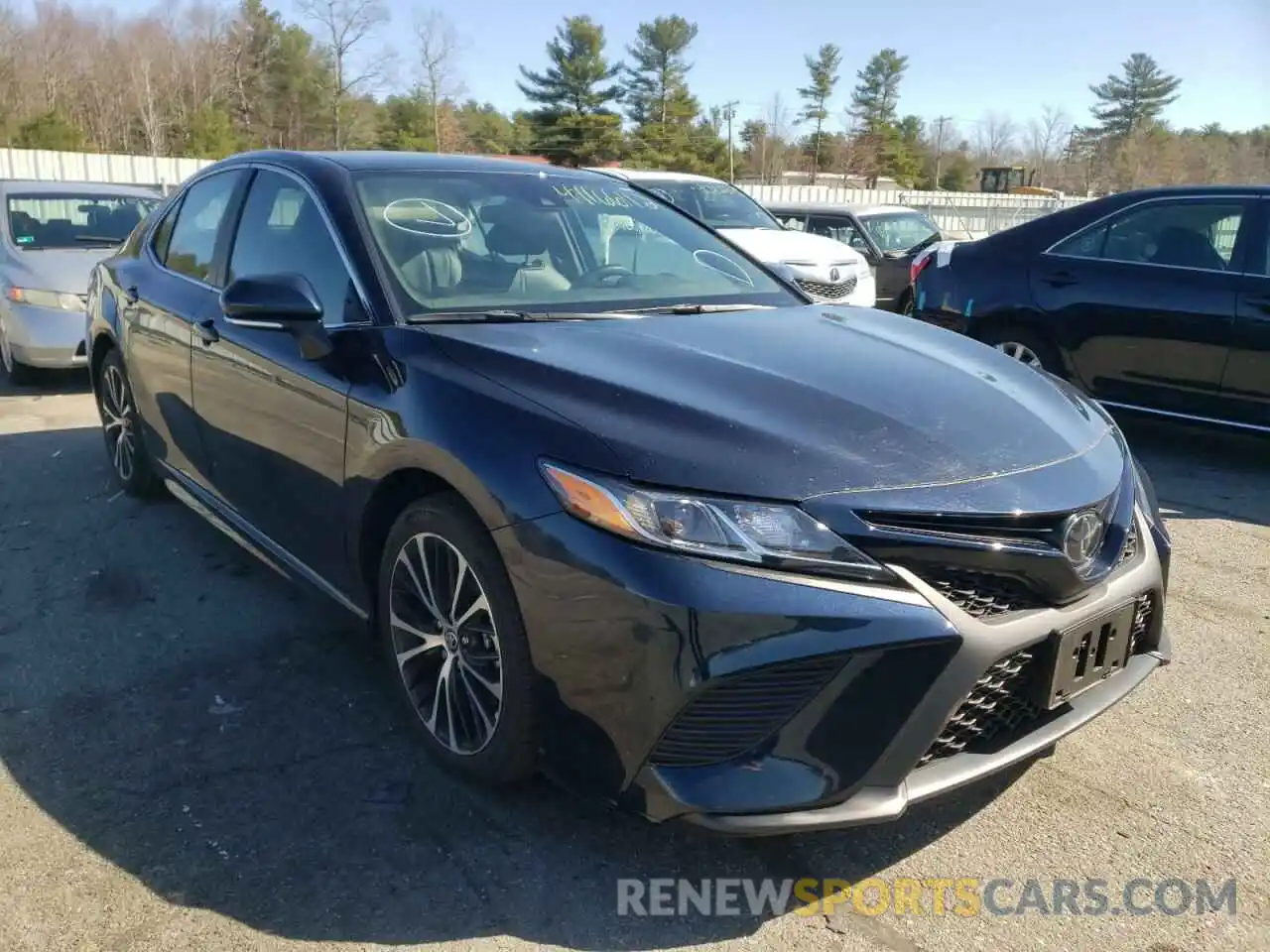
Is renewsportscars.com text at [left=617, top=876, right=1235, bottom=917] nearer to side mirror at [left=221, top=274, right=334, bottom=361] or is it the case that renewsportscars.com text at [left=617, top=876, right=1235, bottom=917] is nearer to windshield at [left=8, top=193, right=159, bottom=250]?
side mirror at [left=221, top=274, right=334, bottom=361]

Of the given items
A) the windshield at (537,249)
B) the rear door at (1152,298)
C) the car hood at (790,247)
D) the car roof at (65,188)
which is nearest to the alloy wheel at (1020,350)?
the rear door at (1152,298)

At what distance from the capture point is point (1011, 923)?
7.20ft

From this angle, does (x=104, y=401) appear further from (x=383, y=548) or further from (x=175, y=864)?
(x=175, y=864)

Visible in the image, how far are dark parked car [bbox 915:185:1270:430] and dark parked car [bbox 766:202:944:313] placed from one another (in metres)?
5.50

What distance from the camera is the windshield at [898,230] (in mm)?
12953

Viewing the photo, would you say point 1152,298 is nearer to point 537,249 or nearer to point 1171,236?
point 1171,236

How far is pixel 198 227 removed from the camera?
4152 mm

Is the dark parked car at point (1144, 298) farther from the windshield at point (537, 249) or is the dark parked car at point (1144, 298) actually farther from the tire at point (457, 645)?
the tire at point (457, 645)

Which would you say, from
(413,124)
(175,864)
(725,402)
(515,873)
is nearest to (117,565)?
(175,864)

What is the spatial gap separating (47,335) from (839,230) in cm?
918

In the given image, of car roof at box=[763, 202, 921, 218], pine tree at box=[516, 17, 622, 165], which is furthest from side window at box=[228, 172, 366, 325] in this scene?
pine tree at box=[516, 17, 622, 165]

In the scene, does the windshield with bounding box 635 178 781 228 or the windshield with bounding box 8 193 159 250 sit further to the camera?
the windshield with bounding box 635 178 781 228

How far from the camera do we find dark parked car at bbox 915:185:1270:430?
18.5ft

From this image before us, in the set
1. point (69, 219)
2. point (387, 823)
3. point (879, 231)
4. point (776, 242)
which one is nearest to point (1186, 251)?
point (776, 242)
